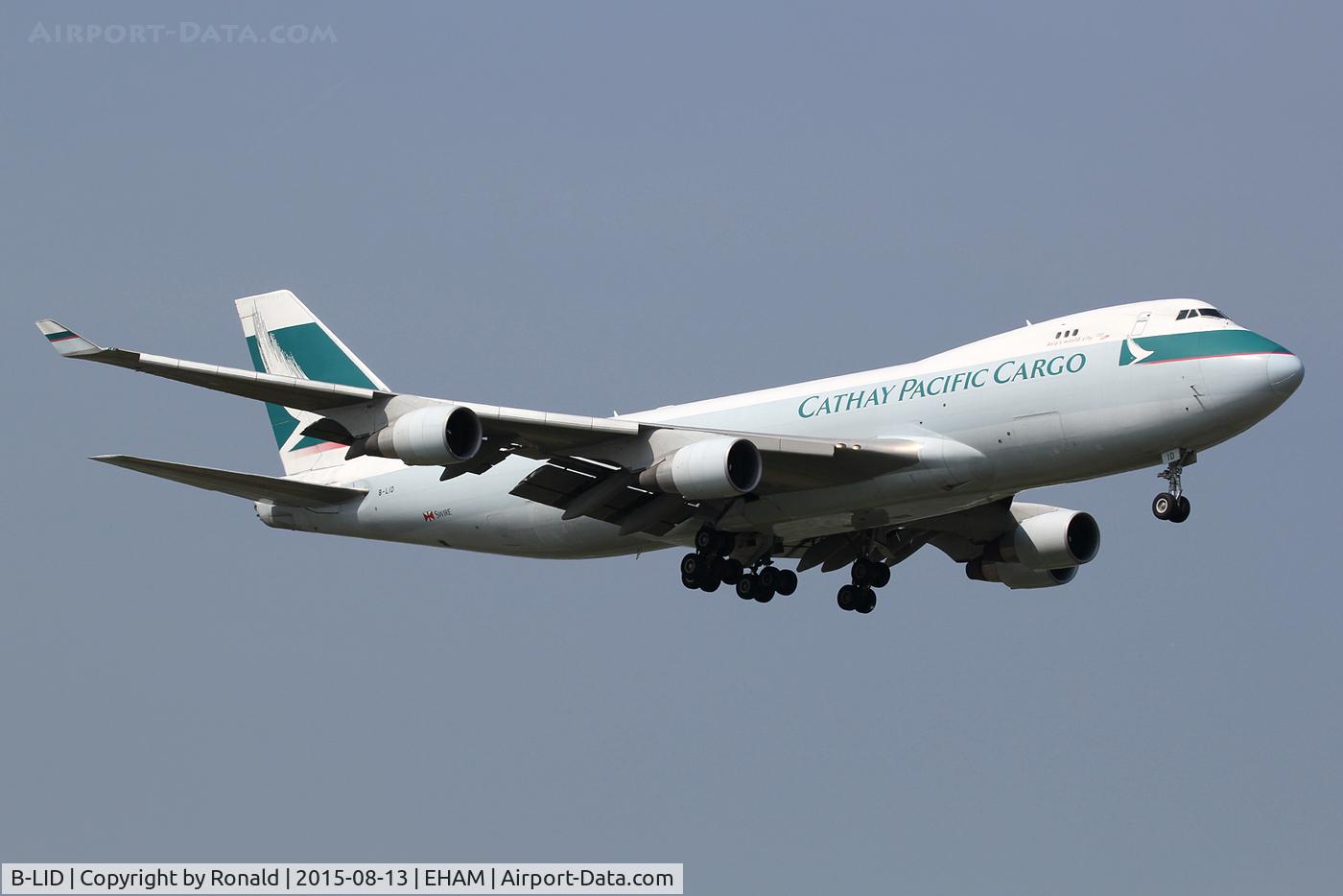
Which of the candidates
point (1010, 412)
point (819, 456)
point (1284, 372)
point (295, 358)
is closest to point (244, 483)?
point (295, 358)

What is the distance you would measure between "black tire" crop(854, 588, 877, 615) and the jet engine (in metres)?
3.09

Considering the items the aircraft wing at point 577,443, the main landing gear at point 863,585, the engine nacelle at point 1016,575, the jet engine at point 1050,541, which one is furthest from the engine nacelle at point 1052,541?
the aircraft wing at point 577,443

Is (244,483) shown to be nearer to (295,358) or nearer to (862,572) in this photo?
(295,358)

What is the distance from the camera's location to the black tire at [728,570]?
42.0 m

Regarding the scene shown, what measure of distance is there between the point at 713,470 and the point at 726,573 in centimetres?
527

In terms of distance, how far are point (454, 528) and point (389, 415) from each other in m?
6.76

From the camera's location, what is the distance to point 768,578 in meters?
43.4

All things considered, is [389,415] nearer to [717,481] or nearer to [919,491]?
[717,481]

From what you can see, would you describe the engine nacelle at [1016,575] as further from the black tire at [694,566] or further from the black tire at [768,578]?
the black tire at [694,566]

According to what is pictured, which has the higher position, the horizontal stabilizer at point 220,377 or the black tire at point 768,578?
the horizontal stabilizer at point 220,377

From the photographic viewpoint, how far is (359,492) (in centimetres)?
4566

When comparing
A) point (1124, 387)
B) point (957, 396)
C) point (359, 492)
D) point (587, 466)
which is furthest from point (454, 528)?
point (1124, 387)

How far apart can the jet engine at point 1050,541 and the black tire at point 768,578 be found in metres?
5.62

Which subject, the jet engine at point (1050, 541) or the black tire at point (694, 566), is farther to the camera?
the jet engine at point (1050, 541)
